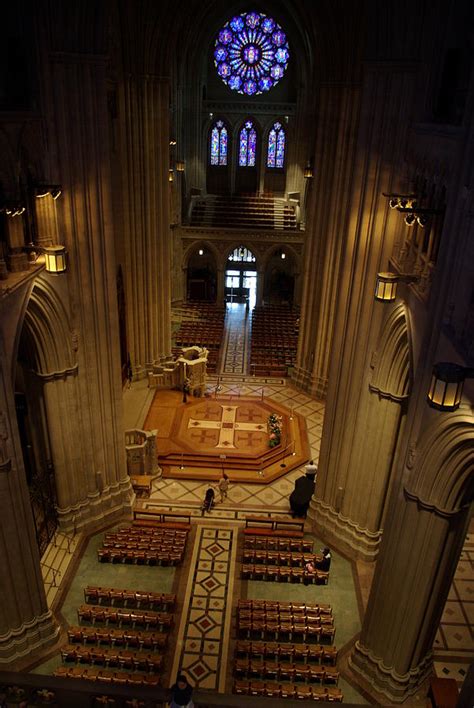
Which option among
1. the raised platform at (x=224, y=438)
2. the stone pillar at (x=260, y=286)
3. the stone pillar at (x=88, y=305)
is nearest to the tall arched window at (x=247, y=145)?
the stone pillar at (x=260, y=286)

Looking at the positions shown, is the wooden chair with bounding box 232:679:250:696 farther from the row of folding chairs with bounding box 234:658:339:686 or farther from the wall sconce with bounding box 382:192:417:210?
the wall sconce with bounding box 382:192:417:210

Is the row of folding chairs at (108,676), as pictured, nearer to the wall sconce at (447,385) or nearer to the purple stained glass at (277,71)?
the wall sconce at (447,385)

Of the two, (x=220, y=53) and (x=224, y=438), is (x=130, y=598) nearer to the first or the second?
(x=224, y=438)

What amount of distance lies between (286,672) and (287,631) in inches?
40.1

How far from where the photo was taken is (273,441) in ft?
66.8

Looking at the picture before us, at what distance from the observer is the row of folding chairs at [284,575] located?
1493 centimetres

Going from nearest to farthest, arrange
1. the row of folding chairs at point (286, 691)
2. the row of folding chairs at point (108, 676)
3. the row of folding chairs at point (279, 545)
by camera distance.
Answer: the row of folding chairs at point (108, 676) → the row of folding chairs at point (286, 691) → the row of folding chairs at point (279, 545)

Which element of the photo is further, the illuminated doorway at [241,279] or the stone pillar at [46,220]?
the illuminated doorway at [241,279]

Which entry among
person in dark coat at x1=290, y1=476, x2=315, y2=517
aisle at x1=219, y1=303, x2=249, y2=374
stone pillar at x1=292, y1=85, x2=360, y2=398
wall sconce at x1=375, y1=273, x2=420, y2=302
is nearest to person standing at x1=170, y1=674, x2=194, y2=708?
wall sconce at x1=375, y1=273, x2=420, y2=302

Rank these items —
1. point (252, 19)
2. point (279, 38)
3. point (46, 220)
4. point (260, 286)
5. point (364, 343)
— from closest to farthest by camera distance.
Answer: point (46, 220)
point (364, 343)
point (252, 19)
point (260, 286)
point (279, 38)

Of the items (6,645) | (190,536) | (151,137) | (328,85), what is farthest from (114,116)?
(6,645)

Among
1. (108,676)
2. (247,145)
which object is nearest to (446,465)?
(108,676)

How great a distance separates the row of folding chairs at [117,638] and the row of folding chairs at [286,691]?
195 centimetres

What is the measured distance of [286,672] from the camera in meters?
12.3
